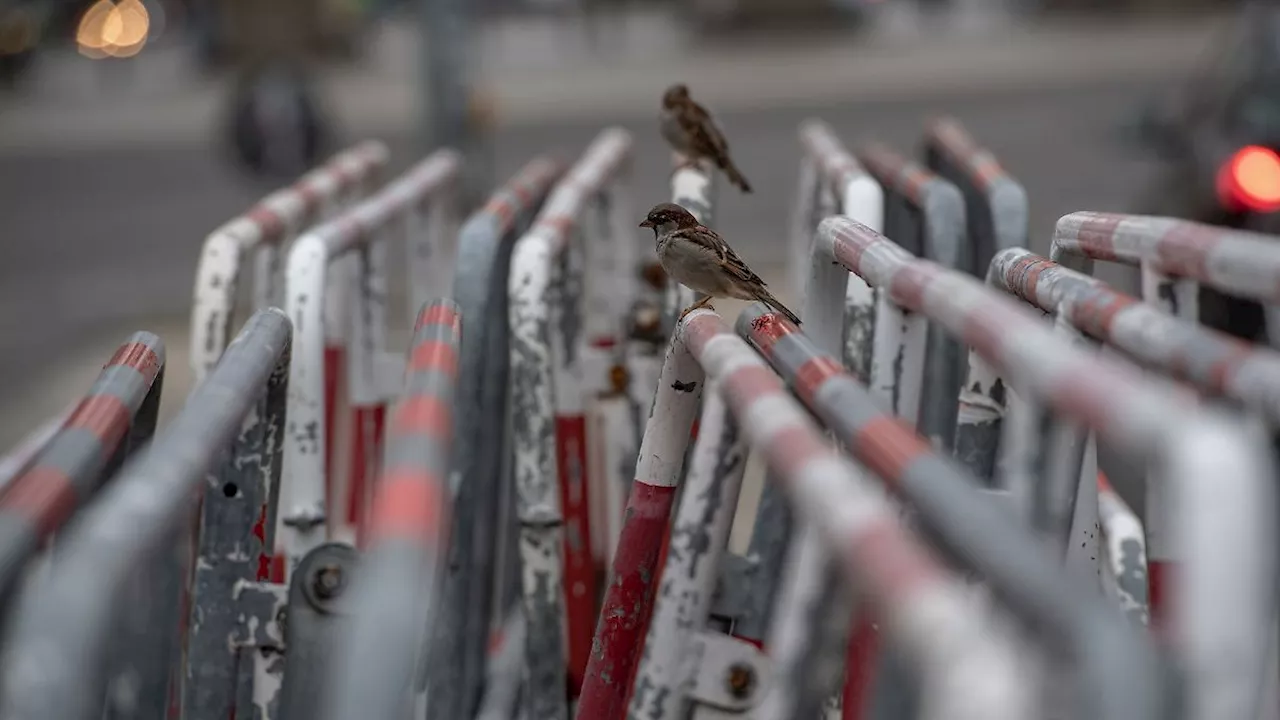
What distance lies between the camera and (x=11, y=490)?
1628 millimetres

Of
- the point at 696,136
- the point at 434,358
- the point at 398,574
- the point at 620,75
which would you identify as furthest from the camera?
the point at 620,75

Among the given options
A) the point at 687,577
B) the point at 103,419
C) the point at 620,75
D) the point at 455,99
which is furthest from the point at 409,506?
the point at 620,75

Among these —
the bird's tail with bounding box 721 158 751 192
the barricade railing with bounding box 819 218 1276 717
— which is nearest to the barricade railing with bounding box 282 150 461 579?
the bird's tail with bounding box 721 158 751 192

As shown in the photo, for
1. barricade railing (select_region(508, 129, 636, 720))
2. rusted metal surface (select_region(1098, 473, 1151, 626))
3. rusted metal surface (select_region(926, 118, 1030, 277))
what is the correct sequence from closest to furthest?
1. rusted metal surface (select_region(1098, 473, 1151, 626))
2. barricade railing (select_region(508, 129, 636, 720))
3. rusted metal surface (select_region(926, 118, 1030, 277))

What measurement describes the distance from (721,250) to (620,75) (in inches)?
740

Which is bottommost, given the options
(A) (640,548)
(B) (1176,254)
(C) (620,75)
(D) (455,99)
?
(A) (640,548)

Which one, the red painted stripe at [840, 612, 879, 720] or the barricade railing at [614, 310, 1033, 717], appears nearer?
the barricade railing at [614, 310, 1033, 717]

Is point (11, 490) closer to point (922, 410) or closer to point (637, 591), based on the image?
point (637, 591)

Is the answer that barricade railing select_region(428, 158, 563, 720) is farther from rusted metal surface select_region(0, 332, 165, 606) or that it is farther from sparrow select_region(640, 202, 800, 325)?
rusted metal surface select_region(0, 332, 165, 606)

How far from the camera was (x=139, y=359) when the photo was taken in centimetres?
208

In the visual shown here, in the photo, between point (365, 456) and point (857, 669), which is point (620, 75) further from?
point (857, 669)

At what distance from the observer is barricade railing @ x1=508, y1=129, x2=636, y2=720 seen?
10.1 ft

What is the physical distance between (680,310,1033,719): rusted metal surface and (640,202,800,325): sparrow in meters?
1.79

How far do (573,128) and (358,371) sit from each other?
14306mm
